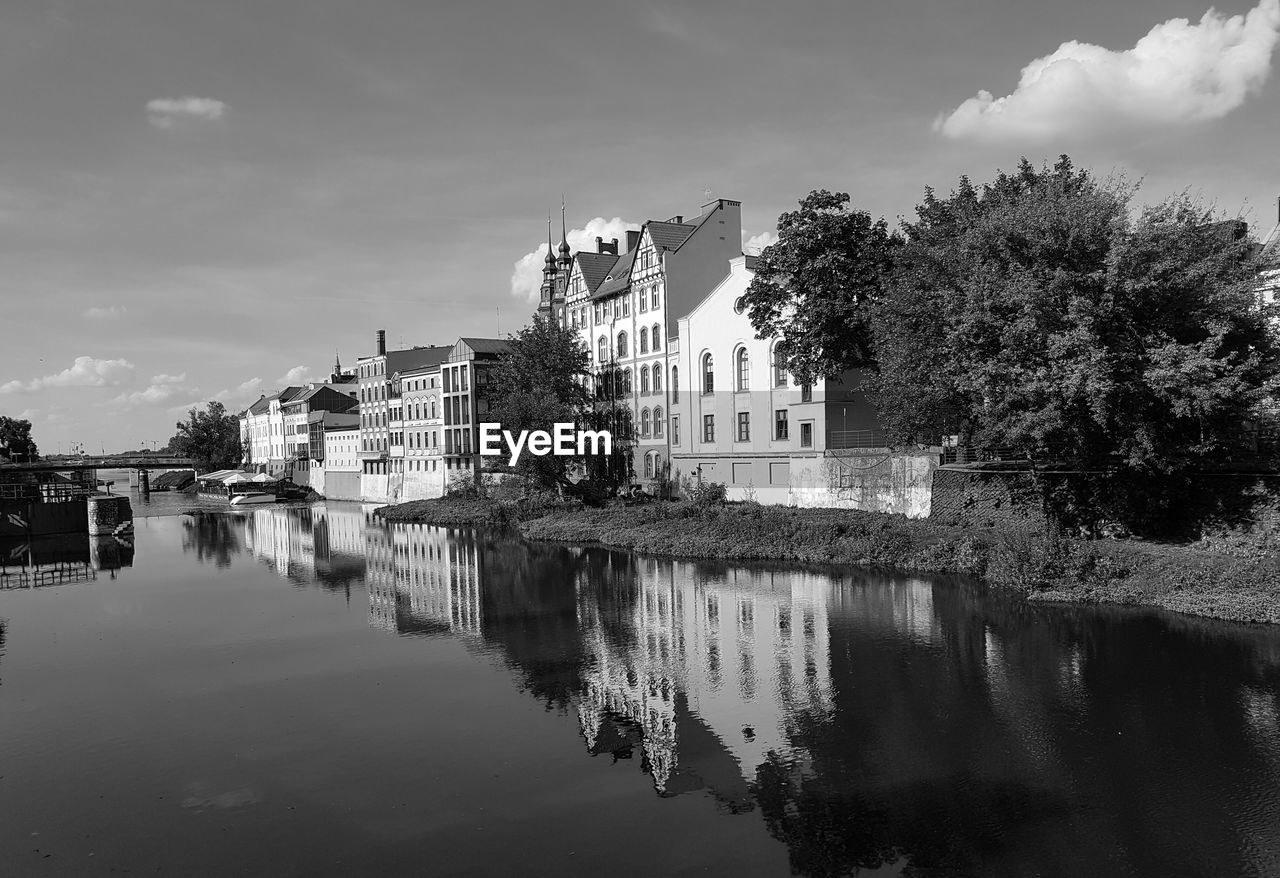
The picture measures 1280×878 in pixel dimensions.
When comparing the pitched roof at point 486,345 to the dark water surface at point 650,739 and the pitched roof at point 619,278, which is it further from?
the dark water surface at point 650,739

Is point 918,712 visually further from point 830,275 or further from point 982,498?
point 830,275

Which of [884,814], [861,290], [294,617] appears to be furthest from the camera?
[861,290]

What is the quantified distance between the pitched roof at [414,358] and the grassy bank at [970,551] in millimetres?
47404

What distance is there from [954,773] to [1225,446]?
19.5 m

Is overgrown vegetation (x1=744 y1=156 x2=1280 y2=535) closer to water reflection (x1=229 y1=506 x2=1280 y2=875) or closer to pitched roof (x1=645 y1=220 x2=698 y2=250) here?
water reflection (x1=229 y1=506 x2=1280 y2=875)

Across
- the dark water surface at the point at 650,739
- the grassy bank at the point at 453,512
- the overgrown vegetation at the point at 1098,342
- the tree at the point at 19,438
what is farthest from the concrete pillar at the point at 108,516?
the tree at the point at 19,438

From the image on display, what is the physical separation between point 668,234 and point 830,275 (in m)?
19.3

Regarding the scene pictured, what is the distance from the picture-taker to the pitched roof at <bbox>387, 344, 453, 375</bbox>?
94.6 m

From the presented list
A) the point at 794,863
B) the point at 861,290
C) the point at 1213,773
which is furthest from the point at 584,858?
the point at 861,290

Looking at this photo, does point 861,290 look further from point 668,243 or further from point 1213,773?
point 1213,773

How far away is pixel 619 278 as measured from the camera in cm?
6619

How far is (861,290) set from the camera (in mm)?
43125

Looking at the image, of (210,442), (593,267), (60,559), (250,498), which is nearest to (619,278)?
(593,267)

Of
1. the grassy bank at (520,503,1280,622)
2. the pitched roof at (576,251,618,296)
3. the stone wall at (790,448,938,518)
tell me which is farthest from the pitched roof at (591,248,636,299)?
the stone wall at (790,448,938,518)
